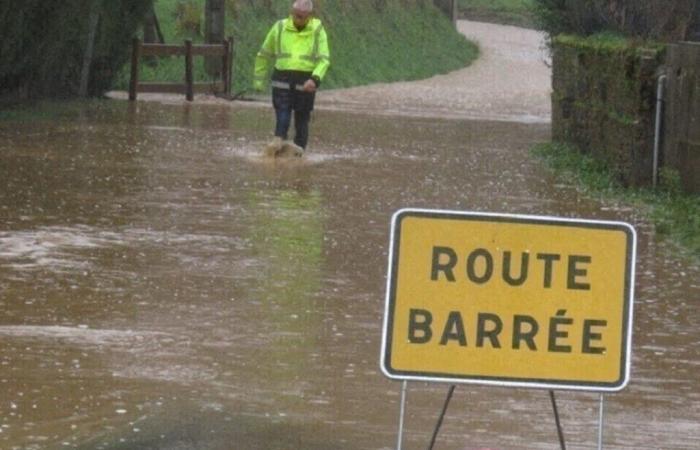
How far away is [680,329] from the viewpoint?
32.1 ft

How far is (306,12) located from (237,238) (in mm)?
6453

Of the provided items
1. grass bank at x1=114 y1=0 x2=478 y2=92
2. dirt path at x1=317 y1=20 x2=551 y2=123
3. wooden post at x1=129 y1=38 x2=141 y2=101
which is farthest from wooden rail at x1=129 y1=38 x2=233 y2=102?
dirt path at x1=317 y1=20 x2=551 y2=123

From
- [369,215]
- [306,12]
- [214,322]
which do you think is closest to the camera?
[214,322]

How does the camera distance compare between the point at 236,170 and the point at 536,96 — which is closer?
the point at 236,170

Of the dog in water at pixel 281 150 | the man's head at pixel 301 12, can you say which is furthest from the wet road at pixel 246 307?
the man's head at pixel 301 12

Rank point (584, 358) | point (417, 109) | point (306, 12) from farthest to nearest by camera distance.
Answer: point (417, 109) < point (306, 12) < point (584, 358)

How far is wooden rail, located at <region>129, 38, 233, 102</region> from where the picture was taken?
28.5 metres

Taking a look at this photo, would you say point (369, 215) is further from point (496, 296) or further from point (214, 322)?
point (496, 296)

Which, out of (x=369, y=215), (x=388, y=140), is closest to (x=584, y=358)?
(x=369, y=215)

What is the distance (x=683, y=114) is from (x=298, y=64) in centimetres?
456

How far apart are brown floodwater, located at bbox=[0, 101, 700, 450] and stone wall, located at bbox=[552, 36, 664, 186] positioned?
2.22 ft

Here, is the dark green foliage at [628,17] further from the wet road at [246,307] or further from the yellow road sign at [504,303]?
the yellow road sign at [504,303]

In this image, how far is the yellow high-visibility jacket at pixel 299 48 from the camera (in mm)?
18594

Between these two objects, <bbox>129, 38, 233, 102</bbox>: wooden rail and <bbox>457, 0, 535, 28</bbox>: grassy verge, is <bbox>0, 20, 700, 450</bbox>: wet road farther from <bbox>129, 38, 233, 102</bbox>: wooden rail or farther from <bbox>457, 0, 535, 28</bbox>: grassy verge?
<bbox>457, 0, 535, 28</bbox>: grassy verge
